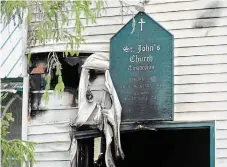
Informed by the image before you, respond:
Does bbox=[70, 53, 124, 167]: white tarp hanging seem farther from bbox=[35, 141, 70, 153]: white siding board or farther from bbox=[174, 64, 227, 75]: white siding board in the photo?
bbox=[174, 64, 227, 75]: white siding board

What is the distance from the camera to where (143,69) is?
6852 millimetres

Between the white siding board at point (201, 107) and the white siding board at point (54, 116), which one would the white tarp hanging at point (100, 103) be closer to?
the white siding board at point (54, 116)

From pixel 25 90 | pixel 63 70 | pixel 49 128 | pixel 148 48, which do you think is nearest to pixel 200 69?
pixel 148 48

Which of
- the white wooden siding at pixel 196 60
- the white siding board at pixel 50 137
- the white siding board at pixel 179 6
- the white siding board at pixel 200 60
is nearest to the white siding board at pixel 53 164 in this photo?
the white wooden siding at pixel 196 60

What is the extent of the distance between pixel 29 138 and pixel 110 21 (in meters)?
1.94

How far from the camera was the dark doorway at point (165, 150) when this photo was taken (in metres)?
10.0

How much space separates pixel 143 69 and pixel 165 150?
13.1 feet

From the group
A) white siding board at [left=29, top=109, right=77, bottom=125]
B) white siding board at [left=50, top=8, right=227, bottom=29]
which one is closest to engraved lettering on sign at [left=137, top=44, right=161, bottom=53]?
white siding board at [left=50, top=8, right=227, bottom=29]

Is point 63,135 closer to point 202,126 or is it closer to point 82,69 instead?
point 82,69

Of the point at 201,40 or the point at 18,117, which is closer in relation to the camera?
the point at 201,40

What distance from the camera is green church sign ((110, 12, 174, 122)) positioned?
6.73 metres

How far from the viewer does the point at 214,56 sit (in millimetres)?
6664

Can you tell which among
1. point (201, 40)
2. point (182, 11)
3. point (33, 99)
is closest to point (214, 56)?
point (201, 40)

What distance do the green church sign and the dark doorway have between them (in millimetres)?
3043
